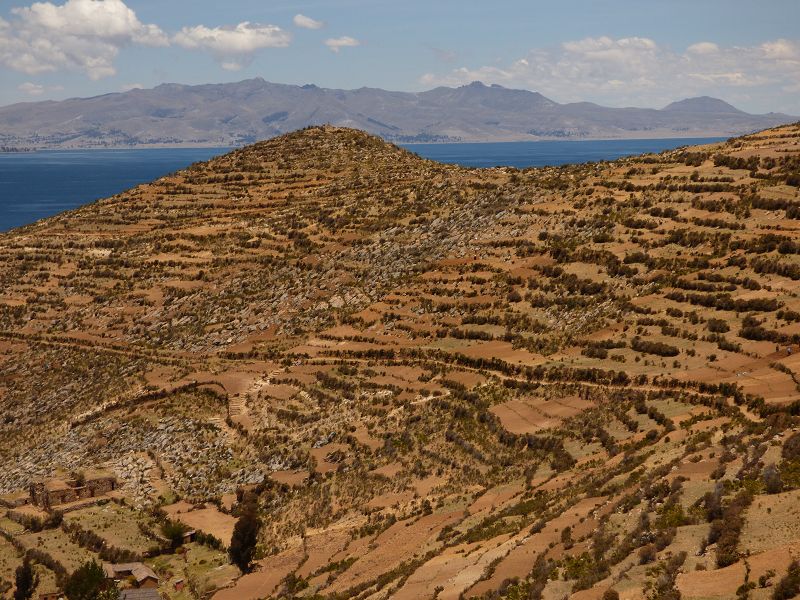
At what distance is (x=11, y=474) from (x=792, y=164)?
54609 millimetres

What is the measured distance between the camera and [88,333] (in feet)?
235

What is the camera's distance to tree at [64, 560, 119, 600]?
3269 cm

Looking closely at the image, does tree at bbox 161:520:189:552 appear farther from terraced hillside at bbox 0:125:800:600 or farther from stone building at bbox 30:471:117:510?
stone building at bbox 30:471:117:510

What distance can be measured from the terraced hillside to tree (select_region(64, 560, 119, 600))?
3.33 meters

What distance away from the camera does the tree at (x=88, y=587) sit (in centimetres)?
3269

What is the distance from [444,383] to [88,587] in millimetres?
21549

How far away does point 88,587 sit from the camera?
33.0m

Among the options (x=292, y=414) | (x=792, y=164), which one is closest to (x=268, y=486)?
(x=292, y=414)

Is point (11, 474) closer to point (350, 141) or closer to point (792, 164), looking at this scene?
point (792, 164)

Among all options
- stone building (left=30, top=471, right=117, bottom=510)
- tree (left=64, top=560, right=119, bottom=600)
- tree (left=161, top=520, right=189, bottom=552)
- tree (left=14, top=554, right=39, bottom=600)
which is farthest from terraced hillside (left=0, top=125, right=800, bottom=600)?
tree (left=64, top=560, right=119, bottom=600)

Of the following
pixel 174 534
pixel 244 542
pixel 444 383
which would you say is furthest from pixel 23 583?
pixel 444 383

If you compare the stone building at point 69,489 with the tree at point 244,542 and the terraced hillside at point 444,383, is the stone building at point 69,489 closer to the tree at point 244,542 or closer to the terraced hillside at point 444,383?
the terraced hillside at point 444,383

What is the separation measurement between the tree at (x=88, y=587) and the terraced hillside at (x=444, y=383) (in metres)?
3.33

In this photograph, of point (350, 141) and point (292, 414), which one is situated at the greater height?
point (350, 141)
